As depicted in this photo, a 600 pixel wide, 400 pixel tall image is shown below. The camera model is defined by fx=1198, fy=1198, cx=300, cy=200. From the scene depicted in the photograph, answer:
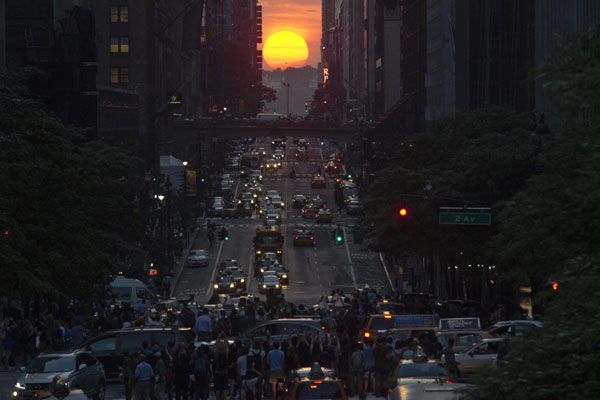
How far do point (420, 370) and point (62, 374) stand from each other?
889cm

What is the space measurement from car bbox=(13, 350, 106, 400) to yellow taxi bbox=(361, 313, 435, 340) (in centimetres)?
989

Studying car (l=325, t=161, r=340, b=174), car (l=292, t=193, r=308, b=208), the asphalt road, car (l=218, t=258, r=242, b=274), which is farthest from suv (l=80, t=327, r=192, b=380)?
car (l=325, t=161, r=340, b=174)

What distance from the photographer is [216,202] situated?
405 feet

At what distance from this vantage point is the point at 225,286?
238 ft

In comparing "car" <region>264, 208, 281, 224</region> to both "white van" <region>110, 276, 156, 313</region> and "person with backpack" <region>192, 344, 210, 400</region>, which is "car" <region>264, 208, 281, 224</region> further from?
"person with backpack" <region>192, 344, 210, 400</region>

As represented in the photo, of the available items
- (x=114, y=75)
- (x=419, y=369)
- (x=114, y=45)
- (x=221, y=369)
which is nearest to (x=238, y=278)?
(x=221, y=369)

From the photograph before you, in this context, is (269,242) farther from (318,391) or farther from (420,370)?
(318,391)

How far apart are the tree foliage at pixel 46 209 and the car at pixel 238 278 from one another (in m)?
23.0

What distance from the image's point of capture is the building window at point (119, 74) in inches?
5266

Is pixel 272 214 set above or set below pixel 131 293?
above

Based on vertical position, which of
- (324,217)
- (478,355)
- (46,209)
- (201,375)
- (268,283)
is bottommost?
(268,283)

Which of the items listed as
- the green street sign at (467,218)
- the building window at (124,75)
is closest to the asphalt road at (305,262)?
the building window at (124,75)

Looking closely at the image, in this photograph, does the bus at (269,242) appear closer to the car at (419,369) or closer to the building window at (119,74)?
the building window at (119,74)

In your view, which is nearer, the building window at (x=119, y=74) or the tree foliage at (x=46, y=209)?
the tree foliage at (x=46, y=209)
